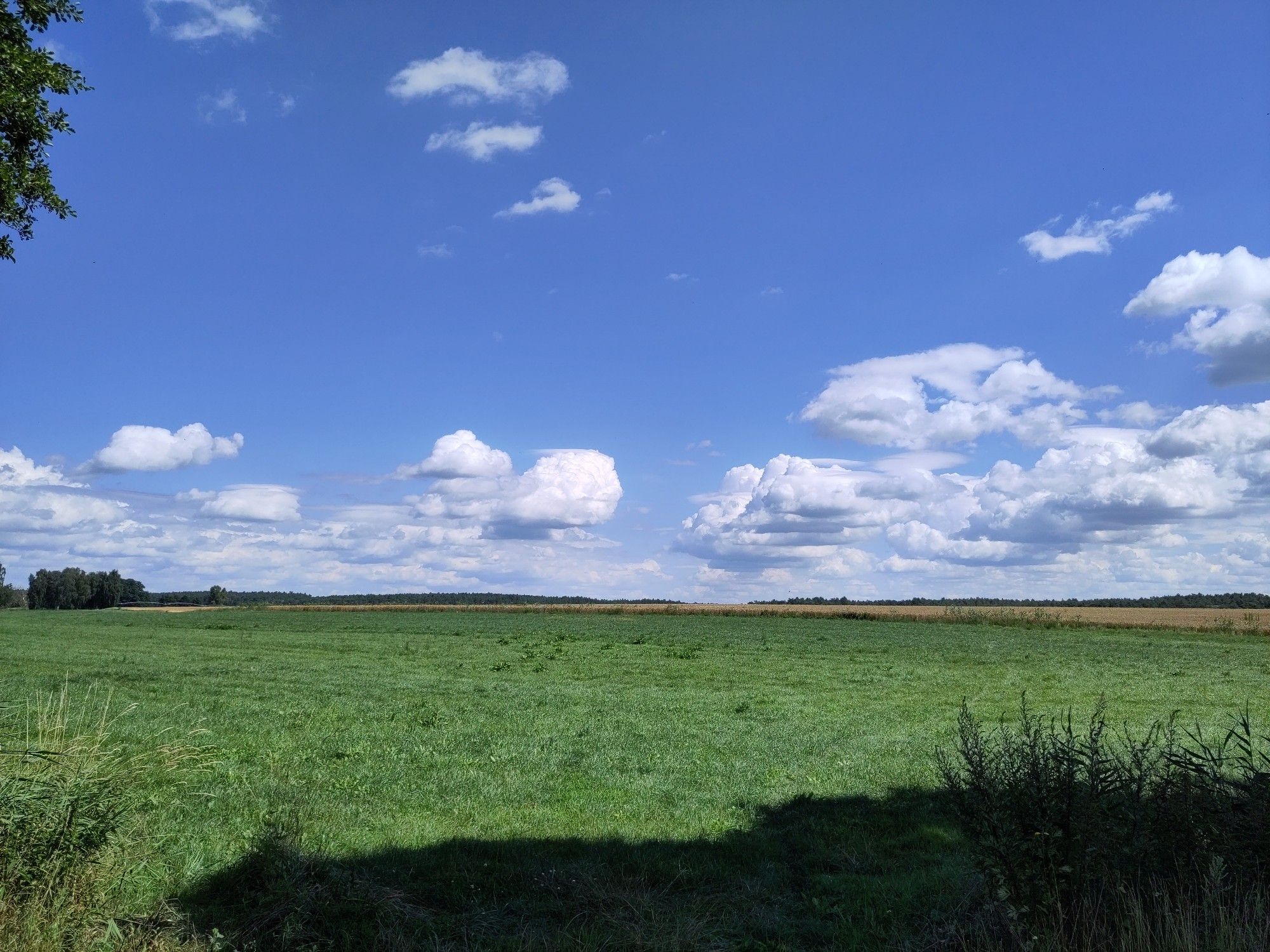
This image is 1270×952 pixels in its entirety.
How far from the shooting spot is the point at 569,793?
1158 centimetres

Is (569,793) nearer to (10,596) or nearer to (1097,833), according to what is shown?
(1097,833)

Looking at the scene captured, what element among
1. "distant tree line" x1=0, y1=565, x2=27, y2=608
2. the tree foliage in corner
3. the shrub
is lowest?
"distant tree line" x1=0, y1=565, x2=27, y2=608

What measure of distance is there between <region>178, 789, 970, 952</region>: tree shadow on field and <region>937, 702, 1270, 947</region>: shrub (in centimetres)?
132

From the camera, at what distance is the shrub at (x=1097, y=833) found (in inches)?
239

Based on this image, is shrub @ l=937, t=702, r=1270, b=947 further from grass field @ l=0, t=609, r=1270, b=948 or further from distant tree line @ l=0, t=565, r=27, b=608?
distant tree line @ l=0, t=565, r=27, b=608

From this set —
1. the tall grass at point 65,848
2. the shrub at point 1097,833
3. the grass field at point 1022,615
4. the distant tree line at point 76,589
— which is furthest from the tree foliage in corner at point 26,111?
the distant tree line at point 76,589

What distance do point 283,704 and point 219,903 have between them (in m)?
→ 12.3

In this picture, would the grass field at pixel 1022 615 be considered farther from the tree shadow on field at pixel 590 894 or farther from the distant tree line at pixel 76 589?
the distant tree line at pixel 76 589

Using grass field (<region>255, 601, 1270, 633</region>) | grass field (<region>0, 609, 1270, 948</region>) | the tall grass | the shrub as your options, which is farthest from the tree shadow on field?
grass field (<region>255, 601, 1270, 633</region>)

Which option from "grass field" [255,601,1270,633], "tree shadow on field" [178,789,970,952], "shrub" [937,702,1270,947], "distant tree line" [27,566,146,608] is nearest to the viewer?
"shrub" [937,702,1270,947]

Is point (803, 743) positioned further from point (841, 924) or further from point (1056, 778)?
point (1056, 778)

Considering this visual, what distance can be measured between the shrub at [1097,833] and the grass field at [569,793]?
1303mm

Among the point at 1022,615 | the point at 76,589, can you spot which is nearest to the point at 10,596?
Answer: the point at 76,589

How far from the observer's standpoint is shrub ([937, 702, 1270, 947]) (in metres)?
6.07
